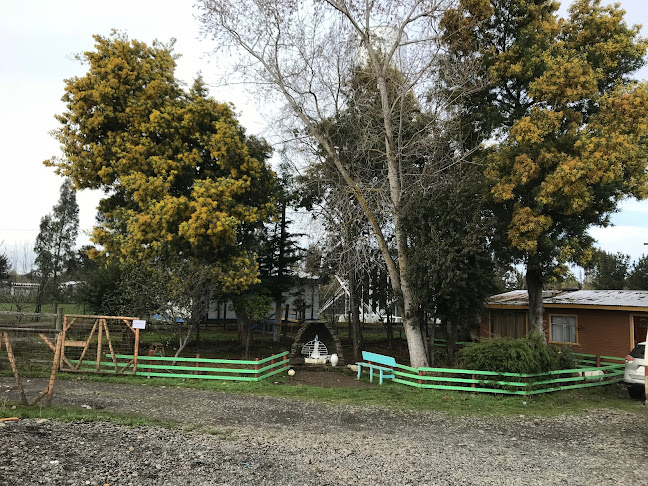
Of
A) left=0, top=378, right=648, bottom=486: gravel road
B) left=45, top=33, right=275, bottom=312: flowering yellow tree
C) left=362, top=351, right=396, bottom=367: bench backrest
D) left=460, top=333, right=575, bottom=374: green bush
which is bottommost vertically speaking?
left=0, top=378, right=648, bottom=486: gravel road

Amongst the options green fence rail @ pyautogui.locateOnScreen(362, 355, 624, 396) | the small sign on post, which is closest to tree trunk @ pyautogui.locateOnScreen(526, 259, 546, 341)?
→ green fence rail @ pyautogui.locateOnScreen(362, 355, 624, 396)

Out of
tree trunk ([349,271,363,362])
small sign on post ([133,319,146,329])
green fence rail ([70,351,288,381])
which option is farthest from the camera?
tree trunk ([349,271,363,362])

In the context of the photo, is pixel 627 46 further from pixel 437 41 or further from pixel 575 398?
pixel 575 398

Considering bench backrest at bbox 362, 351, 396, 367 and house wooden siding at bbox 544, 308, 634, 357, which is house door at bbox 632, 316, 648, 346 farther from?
bench backrest at bbox 362, 351, 396, 367

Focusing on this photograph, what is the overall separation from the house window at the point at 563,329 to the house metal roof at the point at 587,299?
779mm

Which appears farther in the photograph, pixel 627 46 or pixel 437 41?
pixel 437 41

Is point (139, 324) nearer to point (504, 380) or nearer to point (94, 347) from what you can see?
point (94, 347)

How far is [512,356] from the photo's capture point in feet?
38.3

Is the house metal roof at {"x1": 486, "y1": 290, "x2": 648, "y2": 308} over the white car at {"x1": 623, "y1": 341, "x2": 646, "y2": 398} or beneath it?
over

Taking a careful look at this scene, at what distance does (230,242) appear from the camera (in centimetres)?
1631

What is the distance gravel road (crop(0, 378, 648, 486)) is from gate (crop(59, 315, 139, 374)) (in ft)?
8.54

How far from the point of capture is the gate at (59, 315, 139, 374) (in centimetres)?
1178

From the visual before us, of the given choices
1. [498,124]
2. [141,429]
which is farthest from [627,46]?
[141,429]

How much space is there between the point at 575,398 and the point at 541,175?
643 cm
